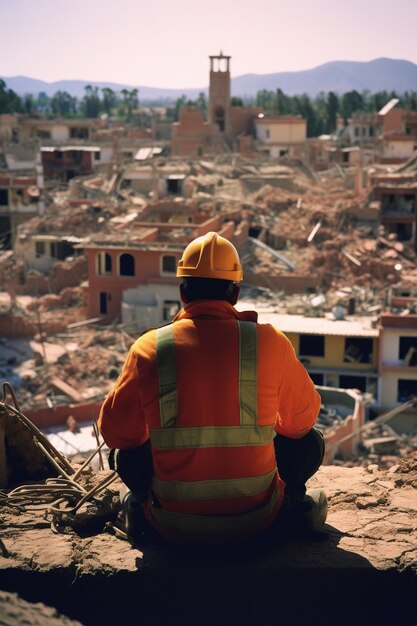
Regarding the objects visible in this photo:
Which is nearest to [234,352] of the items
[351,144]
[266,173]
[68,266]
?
[68,266]

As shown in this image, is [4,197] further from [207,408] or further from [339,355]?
[207,408]

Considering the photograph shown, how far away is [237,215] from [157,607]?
114ft

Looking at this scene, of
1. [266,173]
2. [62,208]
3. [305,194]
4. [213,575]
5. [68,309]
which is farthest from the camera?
[266,173]

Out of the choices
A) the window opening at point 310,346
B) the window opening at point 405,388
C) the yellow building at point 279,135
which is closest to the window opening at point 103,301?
the window opening at point 310,346

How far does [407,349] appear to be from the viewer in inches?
934

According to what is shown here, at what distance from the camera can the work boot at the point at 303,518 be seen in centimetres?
381

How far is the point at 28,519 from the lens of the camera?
4.15 m

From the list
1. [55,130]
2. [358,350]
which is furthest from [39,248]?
[55,130]

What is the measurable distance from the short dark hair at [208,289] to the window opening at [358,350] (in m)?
20.8

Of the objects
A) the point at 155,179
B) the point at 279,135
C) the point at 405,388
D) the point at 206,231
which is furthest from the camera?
the point at 279,135

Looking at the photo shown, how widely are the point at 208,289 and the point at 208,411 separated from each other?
1.61ft

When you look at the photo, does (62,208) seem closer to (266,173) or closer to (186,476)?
(266,173)

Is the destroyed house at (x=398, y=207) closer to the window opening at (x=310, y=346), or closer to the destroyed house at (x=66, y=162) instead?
the window opening at (x=310, y=346)

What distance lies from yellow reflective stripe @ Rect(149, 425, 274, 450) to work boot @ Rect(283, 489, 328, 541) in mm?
401
